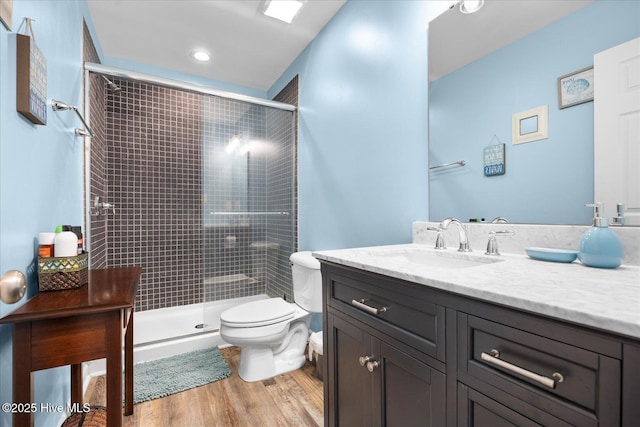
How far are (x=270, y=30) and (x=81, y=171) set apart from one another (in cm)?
169

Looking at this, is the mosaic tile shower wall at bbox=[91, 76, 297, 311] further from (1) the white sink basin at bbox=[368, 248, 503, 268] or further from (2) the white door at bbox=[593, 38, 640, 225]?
(2) the white door at bbox=[593, 38, 640, 225]

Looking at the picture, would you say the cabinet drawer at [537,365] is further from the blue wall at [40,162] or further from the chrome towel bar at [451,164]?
the blue wall at [40,162]

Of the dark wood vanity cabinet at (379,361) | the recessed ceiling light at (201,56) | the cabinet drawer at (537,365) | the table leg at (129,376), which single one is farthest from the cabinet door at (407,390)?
the recessed ceiling light at (201,56)

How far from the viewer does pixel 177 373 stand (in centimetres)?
202

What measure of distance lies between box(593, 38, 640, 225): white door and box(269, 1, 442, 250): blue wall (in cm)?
65

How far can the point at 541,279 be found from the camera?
68 cm

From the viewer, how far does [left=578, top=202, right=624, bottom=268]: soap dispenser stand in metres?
0.79

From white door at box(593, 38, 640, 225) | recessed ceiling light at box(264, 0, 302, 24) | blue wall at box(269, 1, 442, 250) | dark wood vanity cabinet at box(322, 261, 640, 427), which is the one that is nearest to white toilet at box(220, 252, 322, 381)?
blue wall at box(269, 1, 442, 250)

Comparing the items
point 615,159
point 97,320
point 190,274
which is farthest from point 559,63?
point 190,274

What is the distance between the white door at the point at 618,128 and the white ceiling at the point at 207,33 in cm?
166

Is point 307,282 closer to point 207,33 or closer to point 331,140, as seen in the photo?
point 331,140

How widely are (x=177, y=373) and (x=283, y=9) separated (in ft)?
8.58

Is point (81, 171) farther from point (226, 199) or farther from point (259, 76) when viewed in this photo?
point (259, 76)

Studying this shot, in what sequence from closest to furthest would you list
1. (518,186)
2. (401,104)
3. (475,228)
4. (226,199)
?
(518,186)
(475,228)
(401,104)
(226,199)
